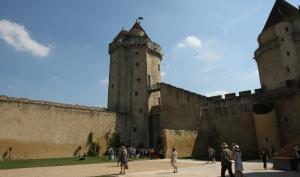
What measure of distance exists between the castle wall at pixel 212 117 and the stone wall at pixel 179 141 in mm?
1164

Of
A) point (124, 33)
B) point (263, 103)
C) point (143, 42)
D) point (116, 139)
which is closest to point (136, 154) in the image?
point (116, 139)

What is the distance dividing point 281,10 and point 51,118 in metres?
27.6

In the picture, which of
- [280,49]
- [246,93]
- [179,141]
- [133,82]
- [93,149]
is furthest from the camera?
[133,82]

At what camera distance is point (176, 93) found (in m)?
33.2

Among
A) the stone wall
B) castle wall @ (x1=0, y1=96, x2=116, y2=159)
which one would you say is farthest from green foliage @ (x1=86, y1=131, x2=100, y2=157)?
the stone wall

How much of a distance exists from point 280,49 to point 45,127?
1006 inches

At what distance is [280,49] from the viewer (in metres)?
28.0

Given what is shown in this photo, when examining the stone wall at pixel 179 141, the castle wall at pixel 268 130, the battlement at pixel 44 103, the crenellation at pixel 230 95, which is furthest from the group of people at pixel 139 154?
the crenellation at pixel 230 95

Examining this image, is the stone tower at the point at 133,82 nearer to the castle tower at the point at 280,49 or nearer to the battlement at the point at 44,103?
the battlement at the point at 44,103

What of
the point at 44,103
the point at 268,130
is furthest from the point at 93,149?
the point at 268,130

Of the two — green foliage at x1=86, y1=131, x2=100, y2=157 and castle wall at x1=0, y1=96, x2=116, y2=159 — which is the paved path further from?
green foliage at x1=86, y1=131, x2=100, y2=157

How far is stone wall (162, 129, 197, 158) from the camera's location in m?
25.2

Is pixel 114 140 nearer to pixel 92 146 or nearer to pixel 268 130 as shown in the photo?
pixel 92 146

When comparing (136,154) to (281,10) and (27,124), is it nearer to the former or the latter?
(27,124)
